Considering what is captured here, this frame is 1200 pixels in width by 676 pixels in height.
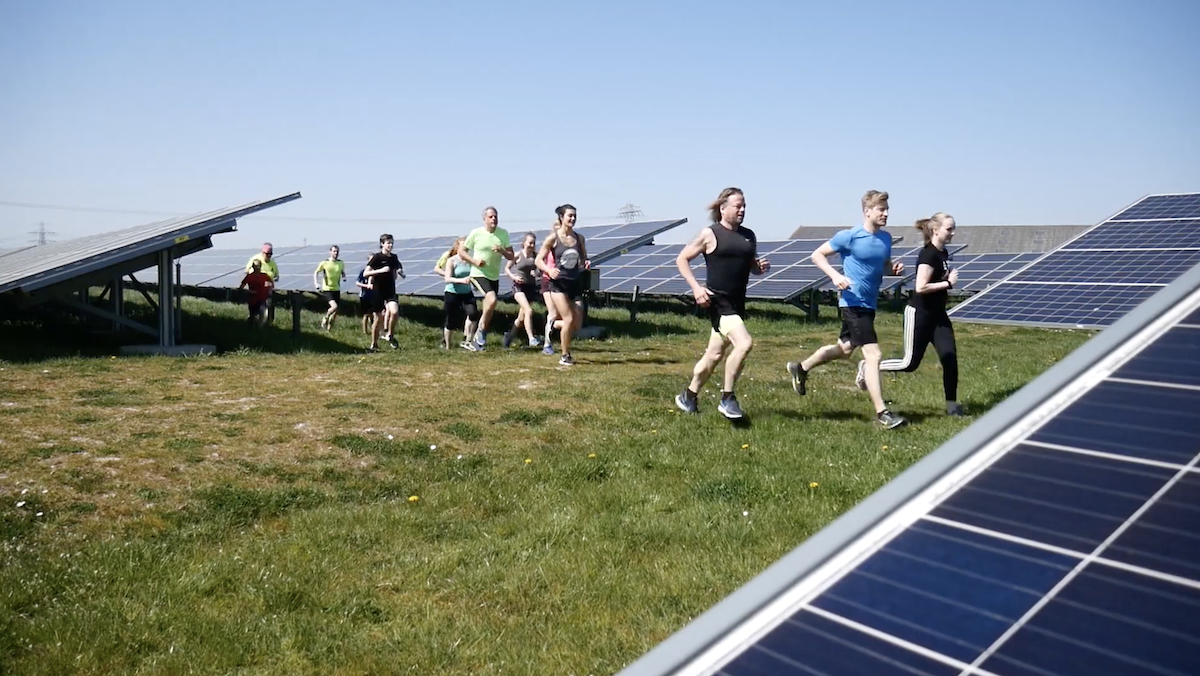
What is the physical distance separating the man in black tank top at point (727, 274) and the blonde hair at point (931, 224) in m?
1.68

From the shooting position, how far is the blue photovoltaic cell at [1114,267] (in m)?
13.5

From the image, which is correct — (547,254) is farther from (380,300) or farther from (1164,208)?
(1164,208)

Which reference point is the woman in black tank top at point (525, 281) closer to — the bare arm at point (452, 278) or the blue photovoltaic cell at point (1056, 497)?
the bare arm at point (452, 278)

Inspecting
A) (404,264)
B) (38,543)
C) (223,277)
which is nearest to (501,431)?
(38,543)

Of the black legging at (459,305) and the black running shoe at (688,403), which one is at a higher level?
the black legging at (459,305)

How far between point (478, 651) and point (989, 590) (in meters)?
2.76

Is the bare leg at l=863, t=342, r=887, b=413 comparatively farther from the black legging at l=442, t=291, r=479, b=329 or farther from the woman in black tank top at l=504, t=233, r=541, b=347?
the black legging at l=442, t=291, r=479, b=329

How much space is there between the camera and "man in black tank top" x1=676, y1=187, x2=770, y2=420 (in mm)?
8539

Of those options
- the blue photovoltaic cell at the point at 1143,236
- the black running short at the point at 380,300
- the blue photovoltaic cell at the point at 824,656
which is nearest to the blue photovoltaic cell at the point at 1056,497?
the blue photovoltaic cell at the point at 824,656

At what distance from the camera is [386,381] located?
11.7 metres

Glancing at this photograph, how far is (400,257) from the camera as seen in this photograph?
92.3 ft

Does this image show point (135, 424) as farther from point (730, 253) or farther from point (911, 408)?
point (911, 408)

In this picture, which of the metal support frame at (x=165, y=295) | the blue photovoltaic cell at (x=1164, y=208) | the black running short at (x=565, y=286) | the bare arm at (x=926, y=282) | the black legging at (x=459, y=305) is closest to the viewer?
the bare arm at (x=926, y=282)

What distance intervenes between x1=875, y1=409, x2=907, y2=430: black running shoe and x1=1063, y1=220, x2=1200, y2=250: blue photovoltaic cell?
9.09m
